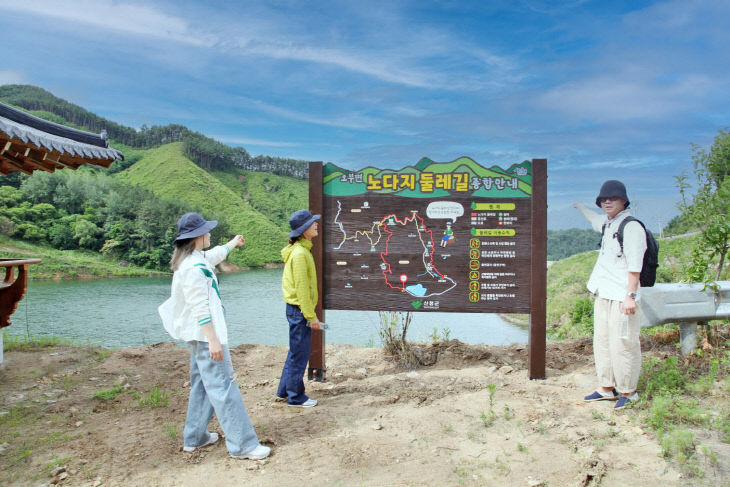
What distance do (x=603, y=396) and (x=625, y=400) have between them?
226 mm

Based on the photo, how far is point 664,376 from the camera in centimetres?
425

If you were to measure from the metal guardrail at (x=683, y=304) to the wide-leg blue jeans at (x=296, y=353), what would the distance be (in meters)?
3.42

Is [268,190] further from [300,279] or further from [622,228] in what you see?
[622,228]

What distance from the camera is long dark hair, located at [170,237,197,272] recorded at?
3.18m

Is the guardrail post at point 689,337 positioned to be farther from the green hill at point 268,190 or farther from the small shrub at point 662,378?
the green hill at point 268,190

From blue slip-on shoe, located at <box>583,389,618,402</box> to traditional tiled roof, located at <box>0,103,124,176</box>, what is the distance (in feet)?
18.0

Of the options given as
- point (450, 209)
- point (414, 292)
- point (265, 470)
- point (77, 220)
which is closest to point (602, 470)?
point (265, 470)

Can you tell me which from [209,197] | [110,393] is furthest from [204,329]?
[209,197]

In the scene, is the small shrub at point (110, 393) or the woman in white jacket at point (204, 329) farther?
the small shrub at point (110, 393)

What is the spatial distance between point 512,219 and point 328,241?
6.60 feet

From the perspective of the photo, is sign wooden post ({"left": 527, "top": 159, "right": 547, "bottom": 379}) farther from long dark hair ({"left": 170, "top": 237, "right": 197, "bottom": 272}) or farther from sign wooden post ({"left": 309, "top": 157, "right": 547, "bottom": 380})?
long dark hair ({"left": 170, "top": 237, "right": 197, "bottom": 272})

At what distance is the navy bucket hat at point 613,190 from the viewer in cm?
394

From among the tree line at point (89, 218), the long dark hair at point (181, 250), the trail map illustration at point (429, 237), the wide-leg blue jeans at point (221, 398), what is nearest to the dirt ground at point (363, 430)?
the wide-leg blue jeans at point (221, 398)

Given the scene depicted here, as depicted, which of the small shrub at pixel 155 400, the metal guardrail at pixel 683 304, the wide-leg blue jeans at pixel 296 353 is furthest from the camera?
the metal guardrail at pixel 683 304
